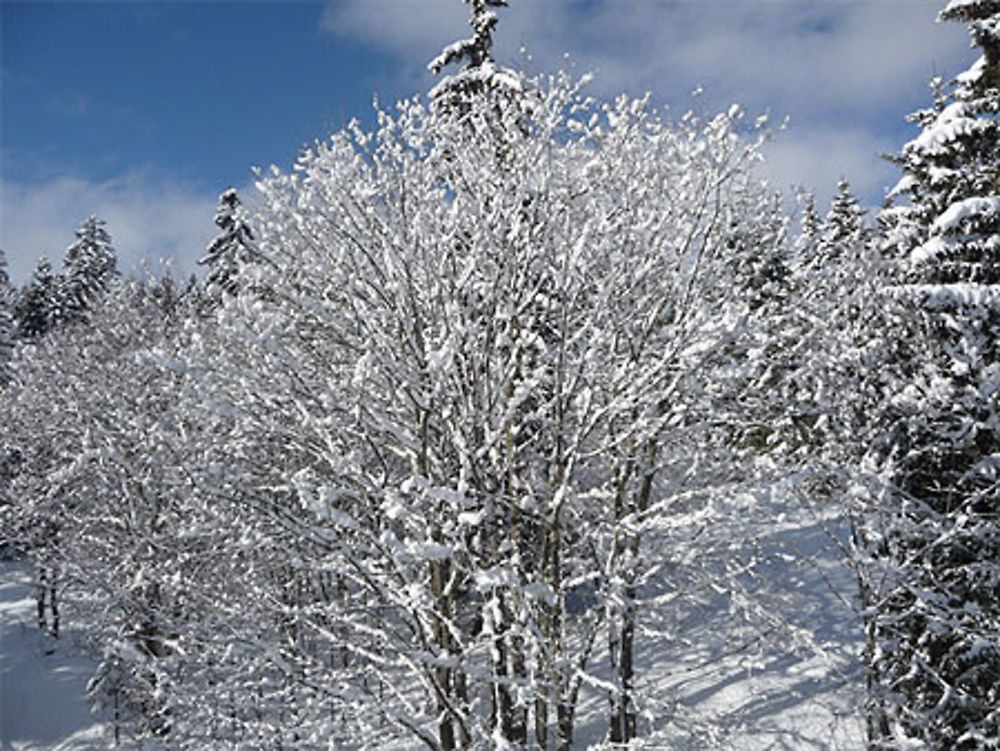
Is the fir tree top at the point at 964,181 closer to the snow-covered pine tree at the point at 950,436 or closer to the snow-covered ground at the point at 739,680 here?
the snow-covered pine tree at the point at 950,436

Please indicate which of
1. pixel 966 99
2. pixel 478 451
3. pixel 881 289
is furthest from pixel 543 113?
pixel 966 99

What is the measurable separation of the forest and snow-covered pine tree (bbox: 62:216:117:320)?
125 feet

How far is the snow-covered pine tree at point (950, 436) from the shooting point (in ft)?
30.5

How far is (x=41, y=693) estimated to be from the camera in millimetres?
22125

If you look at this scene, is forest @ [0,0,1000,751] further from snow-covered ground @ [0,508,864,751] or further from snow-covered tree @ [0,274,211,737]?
snow-covered tree @ [0,274,211,737]

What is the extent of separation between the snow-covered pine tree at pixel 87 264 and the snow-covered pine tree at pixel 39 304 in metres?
0.71

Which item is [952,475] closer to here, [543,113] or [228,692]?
[543,113]

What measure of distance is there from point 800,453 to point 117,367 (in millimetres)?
17572

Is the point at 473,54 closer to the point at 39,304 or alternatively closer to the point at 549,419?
the point at 549,419

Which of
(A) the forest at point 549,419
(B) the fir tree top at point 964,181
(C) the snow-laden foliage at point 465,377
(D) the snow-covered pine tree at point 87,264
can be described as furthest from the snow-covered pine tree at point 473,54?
(D) the snow-covered pine tree at point 87,264

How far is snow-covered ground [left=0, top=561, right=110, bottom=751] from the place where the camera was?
19719 mm

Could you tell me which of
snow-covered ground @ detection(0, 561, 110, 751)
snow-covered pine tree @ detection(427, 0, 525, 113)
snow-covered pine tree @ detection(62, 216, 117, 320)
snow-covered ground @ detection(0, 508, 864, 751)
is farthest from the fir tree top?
snow-covered pine tree @ detection(62, 216, 117, 320)

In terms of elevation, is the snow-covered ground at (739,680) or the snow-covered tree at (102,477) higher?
the snow-covered tree at (102,477)

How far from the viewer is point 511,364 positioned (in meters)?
6.20
